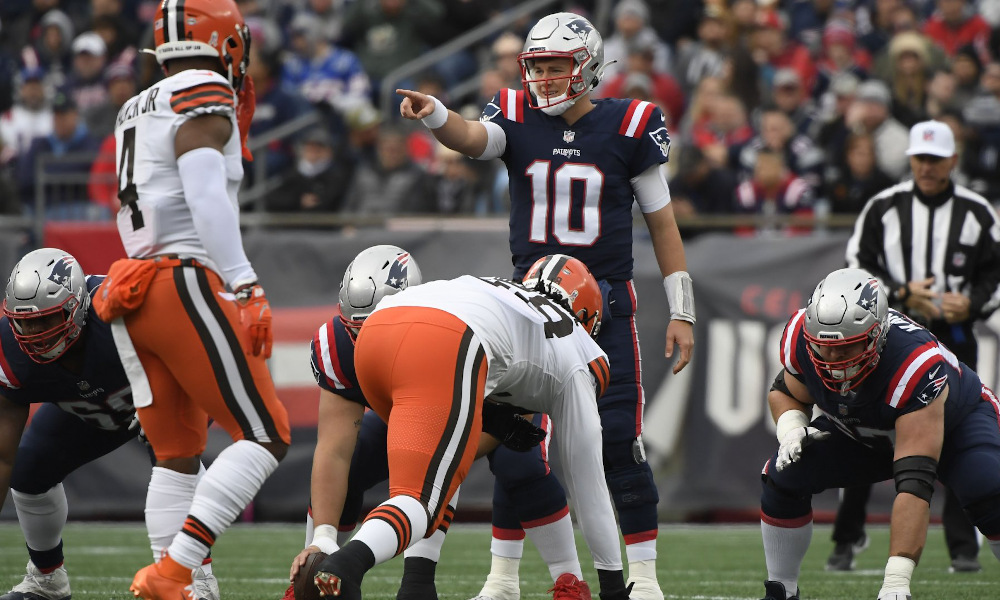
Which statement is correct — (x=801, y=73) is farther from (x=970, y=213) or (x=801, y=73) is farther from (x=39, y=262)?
(x=39, y=262)

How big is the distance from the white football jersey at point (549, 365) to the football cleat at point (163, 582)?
95 centimetres

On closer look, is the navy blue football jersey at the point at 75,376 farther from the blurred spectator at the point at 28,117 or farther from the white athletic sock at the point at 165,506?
the blurred spectator at the point at 28,117

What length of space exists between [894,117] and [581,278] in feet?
20.2

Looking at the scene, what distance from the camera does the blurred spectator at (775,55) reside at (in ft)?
37.8

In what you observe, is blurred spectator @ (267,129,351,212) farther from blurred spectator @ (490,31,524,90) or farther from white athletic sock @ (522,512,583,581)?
white athletic sock @ (522,512,583,581)

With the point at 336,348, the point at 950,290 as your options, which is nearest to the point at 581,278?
the point at 336,348

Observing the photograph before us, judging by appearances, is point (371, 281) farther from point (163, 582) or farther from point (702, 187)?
point (702, 187)

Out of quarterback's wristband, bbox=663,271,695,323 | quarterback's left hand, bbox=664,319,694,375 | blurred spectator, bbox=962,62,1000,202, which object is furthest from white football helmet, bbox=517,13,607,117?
blurred spectator, bbox=962,62,1000,202

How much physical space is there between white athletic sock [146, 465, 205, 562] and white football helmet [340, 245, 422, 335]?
773 millimetres

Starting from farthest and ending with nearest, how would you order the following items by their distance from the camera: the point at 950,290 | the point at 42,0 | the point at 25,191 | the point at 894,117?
the point at 42,0 < the point at 25,191 < the point at 894,117 < the point at 950,290

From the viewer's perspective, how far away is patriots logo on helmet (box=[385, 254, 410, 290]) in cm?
478

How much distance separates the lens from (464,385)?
3.94 metres

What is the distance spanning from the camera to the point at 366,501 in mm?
9070

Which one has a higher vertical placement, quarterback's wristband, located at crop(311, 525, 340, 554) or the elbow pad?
the elbow pad
